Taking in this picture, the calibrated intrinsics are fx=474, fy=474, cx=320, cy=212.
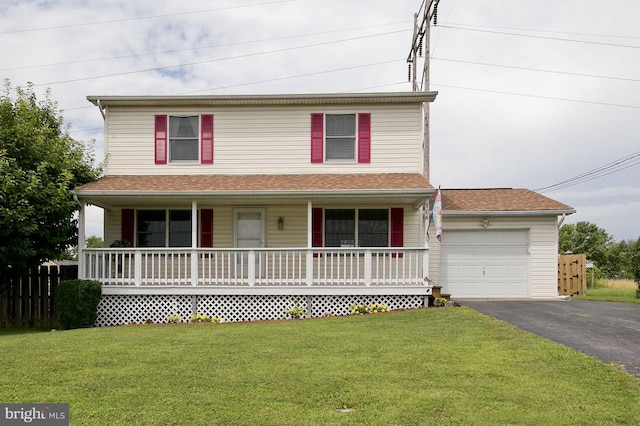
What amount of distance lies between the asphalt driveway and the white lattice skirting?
255 cm

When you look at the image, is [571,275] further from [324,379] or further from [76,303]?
[76,303]

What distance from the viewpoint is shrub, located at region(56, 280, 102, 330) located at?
462 inches

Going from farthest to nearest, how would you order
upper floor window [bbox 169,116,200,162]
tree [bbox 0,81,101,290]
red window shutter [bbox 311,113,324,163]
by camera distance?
1. upper floor window [bbox 169,116,200,162]
2. red window shutter [bbox 311,113,324,163]
3. tree [bbox 0,81,101,290]

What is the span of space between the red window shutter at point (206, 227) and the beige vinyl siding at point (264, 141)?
129cm

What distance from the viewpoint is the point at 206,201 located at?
13.4m

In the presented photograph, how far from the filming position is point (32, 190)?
11203mm

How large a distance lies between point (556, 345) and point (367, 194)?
5837 millimetres

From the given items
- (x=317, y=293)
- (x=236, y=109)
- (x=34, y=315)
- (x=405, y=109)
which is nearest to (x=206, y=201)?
(x=236, y=109)

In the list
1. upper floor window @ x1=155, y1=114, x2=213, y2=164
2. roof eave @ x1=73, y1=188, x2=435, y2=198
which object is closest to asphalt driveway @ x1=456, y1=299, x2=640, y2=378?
roof eave @ x1=73, y1=188, x2=435, y2=198

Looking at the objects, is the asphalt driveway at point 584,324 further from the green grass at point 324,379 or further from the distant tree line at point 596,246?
the distant tree line at point 596,246

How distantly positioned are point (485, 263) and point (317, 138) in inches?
258

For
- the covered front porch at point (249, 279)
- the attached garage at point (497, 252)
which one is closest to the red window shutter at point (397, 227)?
the covered front porch at point (249, 279)

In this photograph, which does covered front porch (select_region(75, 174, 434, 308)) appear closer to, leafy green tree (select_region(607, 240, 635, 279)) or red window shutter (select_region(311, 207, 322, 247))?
red window shutter (select_region(311, 207, 322, 247))

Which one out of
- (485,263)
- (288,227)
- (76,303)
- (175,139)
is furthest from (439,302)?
(76,303)
